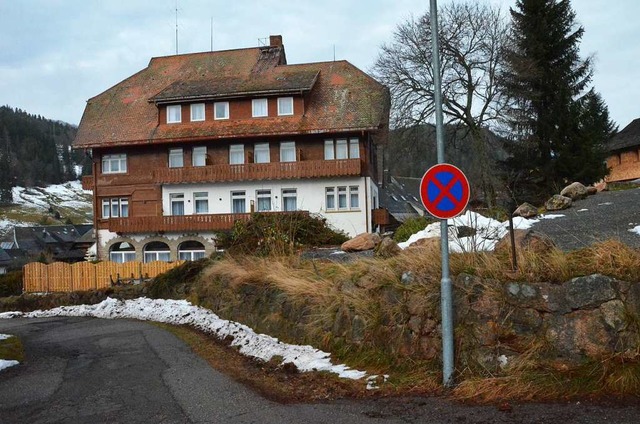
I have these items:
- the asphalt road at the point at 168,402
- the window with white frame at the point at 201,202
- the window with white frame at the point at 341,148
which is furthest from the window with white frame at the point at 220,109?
the asphalt road at the point at 168,402

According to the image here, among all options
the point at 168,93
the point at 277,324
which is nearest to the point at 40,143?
the point at 168,93

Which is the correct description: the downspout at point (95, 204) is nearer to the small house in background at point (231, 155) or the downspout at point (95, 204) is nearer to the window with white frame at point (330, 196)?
the small house in background at point (231, 155)

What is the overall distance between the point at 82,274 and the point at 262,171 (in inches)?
477

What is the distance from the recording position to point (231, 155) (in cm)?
4125

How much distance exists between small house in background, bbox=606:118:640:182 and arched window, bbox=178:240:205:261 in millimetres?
28852

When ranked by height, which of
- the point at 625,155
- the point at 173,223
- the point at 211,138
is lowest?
the point at 173,223

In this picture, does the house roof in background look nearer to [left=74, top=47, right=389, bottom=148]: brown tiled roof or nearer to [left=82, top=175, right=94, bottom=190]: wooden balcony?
[left=74, top=47, right=389, bottom=148]: brown tiled roof

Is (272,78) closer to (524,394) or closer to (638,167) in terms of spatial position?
(638,167)

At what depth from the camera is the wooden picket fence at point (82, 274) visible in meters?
35.3

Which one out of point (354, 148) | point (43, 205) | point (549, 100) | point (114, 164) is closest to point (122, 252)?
point (114, 164)

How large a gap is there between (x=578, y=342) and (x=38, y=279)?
36.4 meters

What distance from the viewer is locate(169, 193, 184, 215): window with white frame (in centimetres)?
4191

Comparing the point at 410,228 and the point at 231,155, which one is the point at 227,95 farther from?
the point at 410,228

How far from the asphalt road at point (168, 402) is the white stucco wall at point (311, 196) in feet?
85.6
